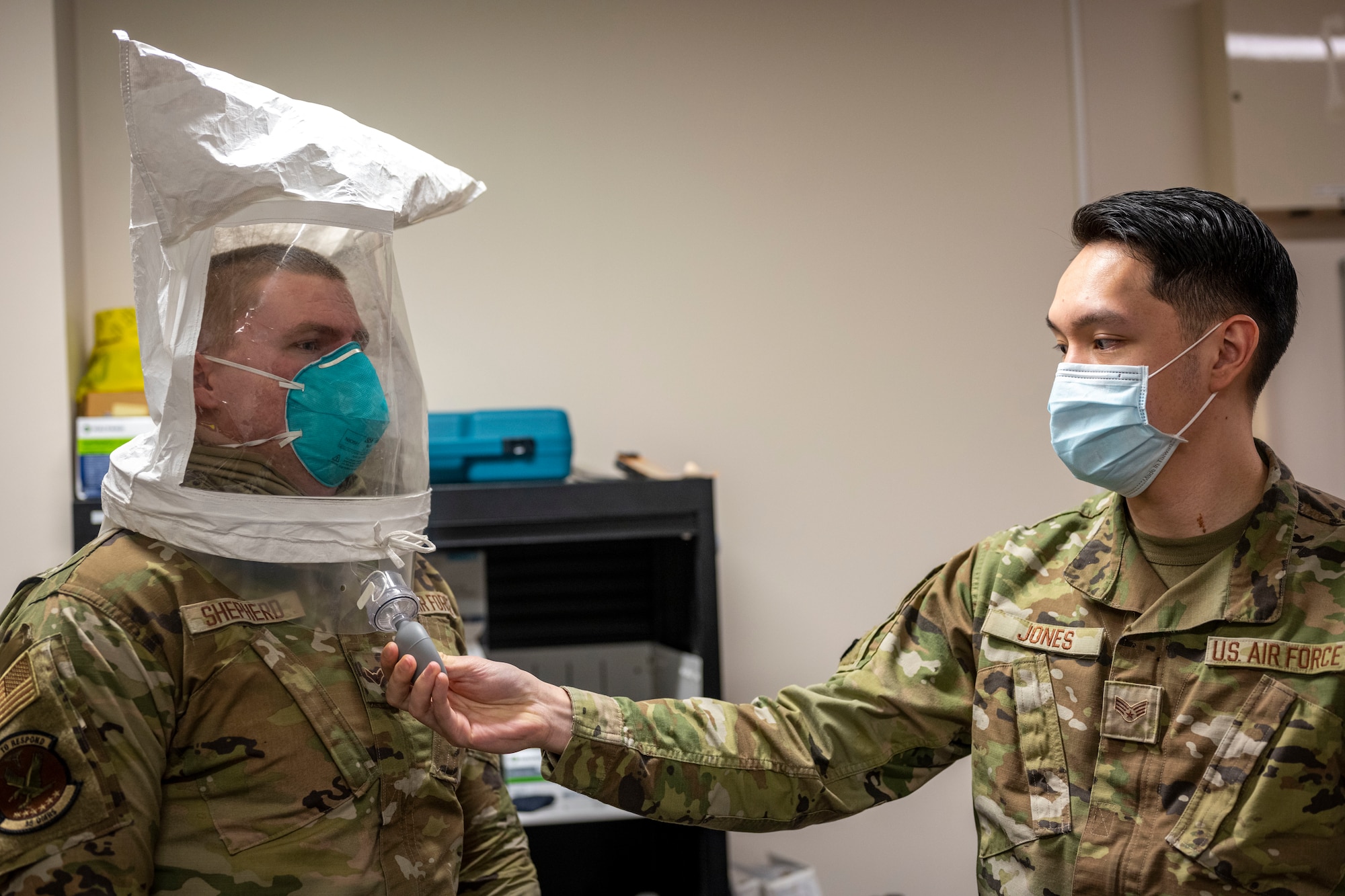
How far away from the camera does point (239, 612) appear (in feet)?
3.60

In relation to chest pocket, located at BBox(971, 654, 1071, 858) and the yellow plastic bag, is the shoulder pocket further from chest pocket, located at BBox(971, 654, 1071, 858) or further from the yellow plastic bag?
the yellow plastic bag

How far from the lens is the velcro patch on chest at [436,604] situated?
51.3 inches

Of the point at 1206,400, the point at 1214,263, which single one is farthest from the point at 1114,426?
the point at 1214,263

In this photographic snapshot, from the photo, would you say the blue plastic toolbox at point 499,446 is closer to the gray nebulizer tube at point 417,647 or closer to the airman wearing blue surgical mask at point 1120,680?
the airman wearing blue surgical mask at point 1120,680

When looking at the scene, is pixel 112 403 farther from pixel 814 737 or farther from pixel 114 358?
pixel 814 737

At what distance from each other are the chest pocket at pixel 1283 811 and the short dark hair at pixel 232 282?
1.17 meters

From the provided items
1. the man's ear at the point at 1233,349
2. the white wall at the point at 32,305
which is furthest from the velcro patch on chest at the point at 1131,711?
the white wall at the point at 32,305

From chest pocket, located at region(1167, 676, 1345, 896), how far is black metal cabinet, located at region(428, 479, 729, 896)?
3.81 ft

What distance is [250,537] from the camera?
3.56 feet

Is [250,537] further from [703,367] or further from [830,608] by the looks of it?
[830,608]

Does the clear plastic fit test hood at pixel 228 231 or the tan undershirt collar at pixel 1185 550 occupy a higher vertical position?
the clear plastic fit test hood at pixel 228 231

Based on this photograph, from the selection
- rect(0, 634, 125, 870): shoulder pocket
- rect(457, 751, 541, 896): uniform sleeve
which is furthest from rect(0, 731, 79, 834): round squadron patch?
rect(457, 751, 541, 896): uniform sleeve

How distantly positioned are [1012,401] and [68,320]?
232 centimetres

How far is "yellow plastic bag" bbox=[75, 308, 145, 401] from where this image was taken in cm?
228
